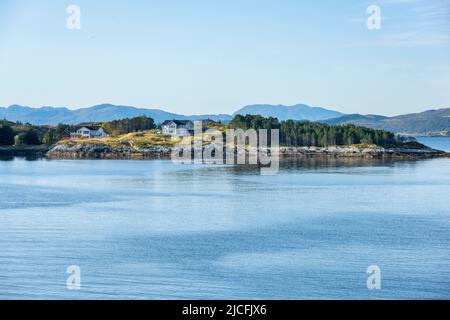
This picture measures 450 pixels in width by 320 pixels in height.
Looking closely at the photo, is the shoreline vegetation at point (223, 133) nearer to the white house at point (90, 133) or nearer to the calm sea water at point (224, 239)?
the white house at point (90, 133)

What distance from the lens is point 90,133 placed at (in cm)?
8275

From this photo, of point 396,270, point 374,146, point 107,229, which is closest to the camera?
point 396,270

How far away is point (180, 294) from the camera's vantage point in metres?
14.9

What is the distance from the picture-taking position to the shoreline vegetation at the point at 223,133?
71.4m

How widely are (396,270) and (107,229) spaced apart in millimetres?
10676

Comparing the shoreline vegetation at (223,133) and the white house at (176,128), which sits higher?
the white house at (176,128)

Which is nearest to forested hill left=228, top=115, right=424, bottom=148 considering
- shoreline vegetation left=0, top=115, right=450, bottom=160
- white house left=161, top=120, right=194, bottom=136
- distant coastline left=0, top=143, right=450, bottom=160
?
shoreline vegetation left=0, top=115, right=450, bottom=160

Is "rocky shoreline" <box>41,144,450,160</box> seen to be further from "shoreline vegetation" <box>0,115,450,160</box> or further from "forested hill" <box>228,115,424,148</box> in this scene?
"forested hill" <box>228,115,424,148</box>

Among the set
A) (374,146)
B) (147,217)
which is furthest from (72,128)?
(147,217)

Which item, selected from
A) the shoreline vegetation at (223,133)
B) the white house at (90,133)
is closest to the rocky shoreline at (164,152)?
the shoreline vegetation at (223,133)

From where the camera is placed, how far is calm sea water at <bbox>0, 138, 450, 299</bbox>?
1559 centimetres

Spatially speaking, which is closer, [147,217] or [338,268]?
[338,268]

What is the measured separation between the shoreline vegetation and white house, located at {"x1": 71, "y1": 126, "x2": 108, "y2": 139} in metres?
1.14

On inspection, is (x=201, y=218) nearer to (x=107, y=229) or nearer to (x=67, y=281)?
(x=107, y=229)
